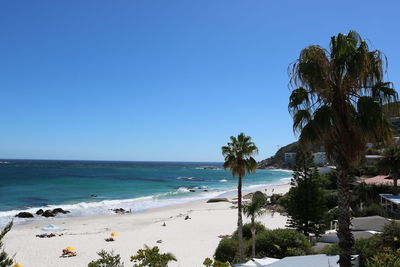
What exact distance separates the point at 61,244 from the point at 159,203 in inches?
1024

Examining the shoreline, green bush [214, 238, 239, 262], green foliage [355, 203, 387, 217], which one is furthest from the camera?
the shoreline

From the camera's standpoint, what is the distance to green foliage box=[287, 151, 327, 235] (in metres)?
22.1

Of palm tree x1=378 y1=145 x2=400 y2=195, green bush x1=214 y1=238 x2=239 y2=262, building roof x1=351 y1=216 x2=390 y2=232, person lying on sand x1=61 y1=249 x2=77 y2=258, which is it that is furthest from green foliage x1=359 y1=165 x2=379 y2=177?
person lying on sand x1=61 y1=249 x2=77 y2=258

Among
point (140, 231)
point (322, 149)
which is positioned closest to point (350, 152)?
point (322, 149)

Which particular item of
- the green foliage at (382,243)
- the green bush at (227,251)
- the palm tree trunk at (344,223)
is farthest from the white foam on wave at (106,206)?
the palm tree trunk at (344,223)

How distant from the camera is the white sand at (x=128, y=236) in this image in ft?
64.2

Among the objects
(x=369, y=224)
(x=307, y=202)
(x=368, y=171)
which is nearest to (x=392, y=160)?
(x=307, y=202)

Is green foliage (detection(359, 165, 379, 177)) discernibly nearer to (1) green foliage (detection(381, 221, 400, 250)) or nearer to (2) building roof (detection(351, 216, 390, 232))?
(2) building roof (detection(351, 216, 390, 232))

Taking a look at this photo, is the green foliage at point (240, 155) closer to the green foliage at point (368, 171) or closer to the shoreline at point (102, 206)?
the shoreline at point (102, 206)

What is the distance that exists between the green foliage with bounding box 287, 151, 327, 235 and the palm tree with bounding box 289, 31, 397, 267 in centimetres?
1491

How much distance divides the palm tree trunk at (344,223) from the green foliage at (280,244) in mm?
8543

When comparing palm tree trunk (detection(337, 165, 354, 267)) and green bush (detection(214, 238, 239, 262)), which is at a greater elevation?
palm tree trunk (detection(337, 165, 354, 267))

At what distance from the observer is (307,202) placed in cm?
2242

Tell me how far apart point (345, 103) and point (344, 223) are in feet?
8.95
